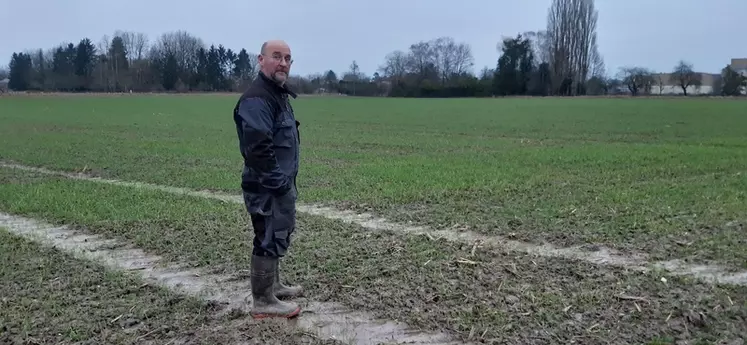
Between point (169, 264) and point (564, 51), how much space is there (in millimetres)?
100893

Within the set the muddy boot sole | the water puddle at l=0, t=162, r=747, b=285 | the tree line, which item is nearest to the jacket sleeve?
the muddy boot sole

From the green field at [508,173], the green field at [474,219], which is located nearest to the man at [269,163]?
the green field at [474,219]

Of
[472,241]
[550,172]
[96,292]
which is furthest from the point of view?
[550,172]

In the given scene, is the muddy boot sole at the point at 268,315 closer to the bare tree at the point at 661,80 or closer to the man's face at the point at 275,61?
the man's face at the point at 275,61

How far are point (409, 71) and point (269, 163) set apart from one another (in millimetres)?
110017

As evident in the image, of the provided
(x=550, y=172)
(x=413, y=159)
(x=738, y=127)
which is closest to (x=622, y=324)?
(x=550, y=172)

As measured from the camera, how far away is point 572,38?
103 m

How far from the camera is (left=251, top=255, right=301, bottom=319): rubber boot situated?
16.7 ft

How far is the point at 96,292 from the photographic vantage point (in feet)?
18.9

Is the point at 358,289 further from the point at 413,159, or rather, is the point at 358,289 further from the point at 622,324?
the point at 413,159

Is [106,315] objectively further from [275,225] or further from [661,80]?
[661,80]

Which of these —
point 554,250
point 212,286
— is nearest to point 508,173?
point 554,250

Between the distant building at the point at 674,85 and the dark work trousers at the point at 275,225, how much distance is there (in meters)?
96.9

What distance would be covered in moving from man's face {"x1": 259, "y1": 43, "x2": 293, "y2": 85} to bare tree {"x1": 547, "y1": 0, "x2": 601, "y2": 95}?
96861mm
